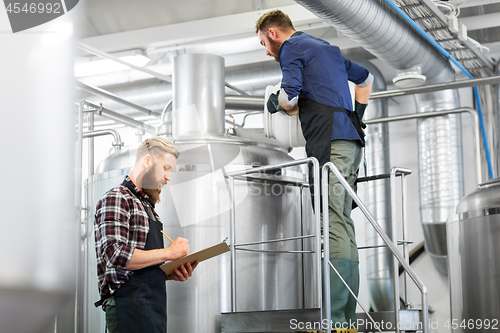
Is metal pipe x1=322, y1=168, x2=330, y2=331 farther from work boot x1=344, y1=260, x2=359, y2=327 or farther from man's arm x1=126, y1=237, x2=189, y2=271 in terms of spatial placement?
man's arm x1=126, y1=237, x2=189, y2=271

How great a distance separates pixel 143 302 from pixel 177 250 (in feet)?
0.86

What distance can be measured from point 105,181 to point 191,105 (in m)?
0.75

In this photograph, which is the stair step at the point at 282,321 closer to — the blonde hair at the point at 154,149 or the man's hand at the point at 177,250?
the man's hand at the point at 177,250

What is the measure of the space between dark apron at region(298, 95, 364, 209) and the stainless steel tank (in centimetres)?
134

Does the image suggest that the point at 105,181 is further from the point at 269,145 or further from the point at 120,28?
the point at 120,28

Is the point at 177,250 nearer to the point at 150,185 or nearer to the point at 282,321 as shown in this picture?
the point at 150,185

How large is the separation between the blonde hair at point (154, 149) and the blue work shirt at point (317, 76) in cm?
90

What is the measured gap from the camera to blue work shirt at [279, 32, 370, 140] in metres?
3.15

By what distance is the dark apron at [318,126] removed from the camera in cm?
312

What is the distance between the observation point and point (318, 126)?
10.4 feet

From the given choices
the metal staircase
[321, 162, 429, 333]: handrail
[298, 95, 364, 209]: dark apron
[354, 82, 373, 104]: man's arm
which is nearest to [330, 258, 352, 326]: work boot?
the metal staircase
